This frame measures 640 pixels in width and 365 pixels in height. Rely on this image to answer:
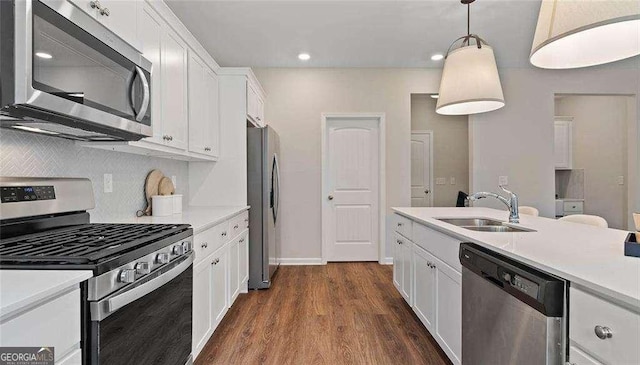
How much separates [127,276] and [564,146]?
7023 mm

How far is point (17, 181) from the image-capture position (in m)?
1.39

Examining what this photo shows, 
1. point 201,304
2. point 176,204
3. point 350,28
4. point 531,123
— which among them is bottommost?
point 201,304

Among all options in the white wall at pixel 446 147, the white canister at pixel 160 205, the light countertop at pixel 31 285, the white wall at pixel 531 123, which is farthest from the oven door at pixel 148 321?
the white wall at pixel 446 147

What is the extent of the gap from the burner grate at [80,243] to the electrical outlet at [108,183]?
0.42m

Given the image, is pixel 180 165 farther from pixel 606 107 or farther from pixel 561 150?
pixel 606 107

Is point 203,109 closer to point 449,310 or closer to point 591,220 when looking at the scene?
point 449,310

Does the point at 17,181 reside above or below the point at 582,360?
above

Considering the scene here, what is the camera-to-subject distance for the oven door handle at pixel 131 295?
1019 millimetres

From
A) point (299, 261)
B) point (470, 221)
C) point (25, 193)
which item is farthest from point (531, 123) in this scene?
point (25, 193)

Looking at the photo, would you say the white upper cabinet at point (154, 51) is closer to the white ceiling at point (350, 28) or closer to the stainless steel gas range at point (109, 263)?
the stainless steel gas range at point (109, 263)

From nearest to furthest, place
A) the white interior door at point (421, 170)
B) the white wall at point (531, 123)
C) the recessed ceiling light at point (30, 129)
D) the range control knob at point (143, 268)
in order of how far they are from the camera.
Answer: the range control knob at point (143, 268), the recessed ceiling light at point (30, 129), the white wall at point (531, 123), the white interior door at point (421, 170)

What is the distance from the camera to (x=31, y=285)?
2.82ft

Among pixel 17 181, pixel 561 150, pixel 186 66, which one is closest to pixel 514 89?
pixel 561 150

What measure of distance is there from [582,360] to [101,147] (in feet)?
7.68
